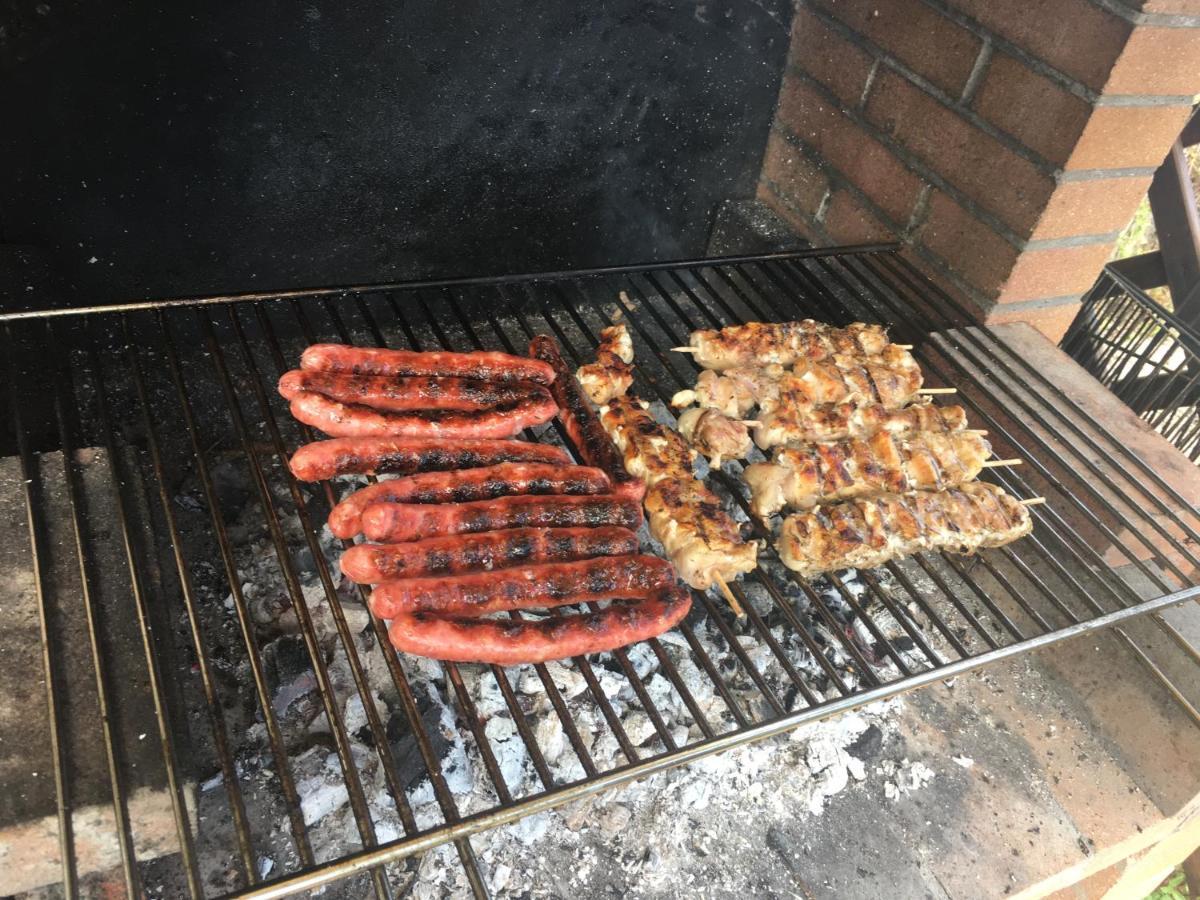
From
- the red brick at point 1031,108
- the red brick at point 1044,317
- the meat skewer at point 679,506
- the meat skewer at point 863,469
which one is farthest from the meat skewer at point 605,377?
the red brick at point 1031,108

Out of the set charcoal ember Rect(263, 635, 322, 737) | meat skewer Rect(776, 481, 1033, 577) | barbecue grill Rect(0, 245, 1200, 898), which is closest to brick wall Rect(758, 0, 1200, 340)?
barbecue grill Rect(0, 245, 1200, 898)

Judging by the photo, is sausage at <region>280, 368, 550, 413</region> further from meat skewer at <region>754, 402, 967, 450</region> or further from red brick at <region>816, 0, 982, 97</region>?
red brick at <region>816, 0, 982, 97</region>

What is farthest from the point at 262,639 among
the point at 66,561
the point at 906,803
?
the point at 906,803

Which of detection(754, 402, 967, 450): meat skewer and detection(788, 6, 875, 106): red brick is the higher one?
detection(788, 6, 875, 106): red brick

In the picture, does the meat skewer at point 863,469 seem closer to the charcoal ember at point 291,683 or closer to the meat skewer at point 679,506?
the meat skewer at point 679,506

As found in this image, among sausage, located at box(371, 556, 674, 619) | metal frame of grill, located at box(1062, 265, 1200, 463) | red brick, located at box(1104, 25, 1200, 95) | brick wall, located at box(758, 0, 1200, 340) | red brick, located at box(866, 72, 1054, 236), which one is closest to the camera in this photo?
sausage, located at box(371, 556, 674, 619)

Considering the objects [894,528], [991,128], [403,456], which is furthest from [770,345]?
[403,456]

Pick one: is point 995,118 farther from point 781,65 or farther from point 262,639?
point 262,639
